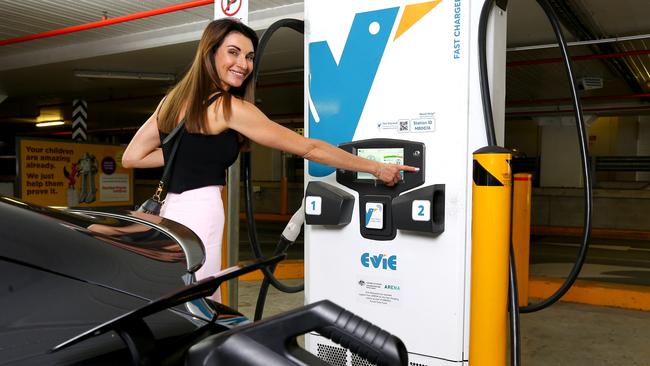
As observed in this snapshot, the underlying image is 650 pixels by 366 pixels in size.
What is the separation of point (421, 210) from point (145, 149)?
1.13 m

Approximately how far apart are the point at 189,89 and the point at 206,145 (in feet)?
0.68

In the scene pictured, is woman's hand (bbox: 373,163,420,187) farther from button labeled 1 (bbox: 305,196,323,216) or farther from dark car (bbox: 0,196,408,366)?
dark car (bbox: 0,196,408,366)

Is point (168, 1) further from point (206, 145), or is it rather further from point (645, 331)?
point (645, 331)

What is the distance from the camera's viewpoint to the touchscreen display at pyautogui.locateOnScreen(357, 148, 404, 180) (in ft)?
6.58

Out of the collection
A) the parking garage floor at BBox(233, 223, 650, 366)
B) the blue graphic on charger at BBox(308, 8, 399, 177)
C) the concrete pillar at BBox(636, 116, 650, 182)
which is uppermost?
the concrete pillar at BBox(636, 116, 650, 182)

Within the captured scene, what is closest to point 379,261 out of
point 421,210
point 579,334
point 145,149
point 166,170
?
point 421,210

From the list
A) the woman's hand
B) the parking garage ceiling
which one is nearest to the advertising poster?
the parking garage ceiling

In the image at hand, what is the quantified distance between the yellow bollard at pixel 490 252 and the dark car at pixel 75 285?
0.89 meters

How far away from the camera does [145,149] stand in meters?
2.25

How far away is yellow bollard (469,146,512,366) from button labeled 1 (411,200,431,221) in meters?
0.18

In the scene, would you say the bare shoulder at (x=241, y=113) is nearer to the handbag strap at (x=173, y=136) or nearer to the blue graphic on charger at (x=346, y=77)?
the handbag strap at (x=173, y=136)

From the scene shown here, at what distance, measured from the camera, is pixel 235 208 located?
287cm

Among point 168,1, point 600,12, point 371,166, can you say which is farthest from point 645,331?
point 168,1

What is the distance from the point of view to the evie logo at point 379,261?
6.72ft
